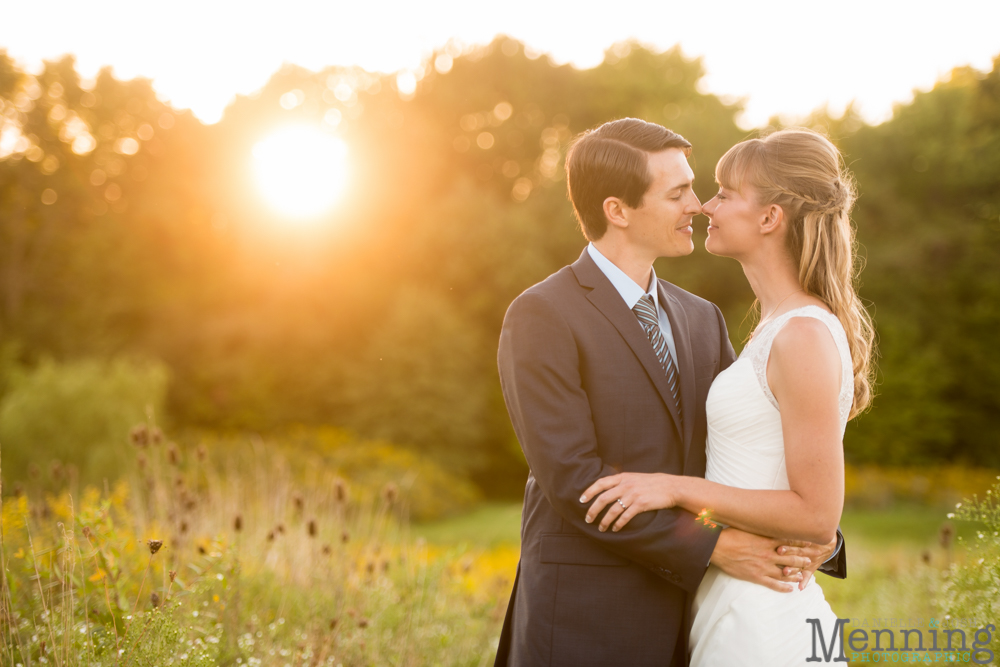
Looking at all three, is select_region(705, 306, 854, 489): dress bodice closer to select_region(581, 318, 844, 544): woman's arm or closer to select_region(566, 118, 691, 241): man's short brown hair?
select_region(581, 318, 844, 544): woman's arm

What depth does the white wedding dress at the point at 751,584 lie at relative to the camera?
216 cm

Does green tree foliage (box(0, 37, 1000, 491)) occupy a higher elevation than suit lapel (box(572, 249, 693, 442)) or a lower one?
higher

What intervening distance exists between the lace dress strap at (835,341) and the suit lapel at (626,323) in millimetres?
283

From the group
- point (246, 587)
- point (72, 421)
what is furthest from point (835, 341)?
point (72, 421)

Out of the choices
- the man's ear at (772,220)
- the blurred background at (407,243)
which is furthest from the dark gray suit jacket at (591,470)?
the blurred background at (407,243)

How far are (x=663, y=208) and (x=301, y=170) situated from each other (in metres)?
19.6

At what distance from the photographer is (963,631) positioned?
3.29 metres

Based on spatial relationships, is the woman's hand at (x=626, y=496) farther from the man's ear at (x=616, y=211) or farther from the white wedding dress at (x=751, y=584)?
the man's ear at (x=616, y=211)

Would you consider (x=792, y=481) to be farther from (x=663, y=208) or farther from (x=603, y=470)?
(x=663, y=208)

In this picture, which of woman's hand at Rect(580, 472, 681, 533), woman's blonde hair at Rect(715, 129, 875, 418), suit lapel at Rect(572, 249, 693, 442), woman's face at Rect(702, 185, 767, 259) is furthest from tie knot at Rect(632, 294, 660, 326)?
woman's hand at Rect(580, 472, 681, 533)

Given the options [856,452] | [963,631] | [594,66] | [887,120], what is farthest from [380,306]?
[963,631]

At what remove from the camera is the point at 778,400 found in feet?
7.01

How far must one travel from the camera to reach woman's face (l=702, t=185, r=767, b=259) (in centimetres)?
238

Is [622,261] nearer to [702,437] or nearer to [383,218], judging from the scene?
[702,437]
